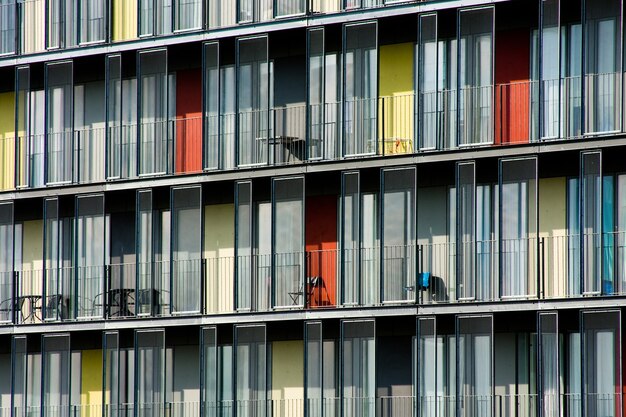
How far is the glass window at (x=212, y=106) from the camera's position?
53.9 m

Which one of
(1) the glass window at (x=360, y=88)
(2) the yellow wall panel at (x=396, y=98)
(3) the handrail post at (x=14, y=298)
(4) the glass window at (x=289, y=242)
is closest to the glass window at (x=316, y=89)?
(1) the glass window at (x=360, y=88)

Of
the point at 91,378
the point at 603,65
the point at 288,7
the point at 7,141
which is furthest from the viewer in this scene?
the point at 7,141

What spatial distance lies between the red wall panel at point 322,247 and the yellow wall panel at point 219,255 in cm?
232

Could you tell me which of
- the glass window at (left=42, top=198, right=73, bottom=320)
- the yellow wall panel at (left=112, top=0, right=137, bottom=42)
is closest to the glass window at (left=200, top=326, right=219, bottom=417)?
the glass window at (left=42, top=198, right=73, bottom=320)

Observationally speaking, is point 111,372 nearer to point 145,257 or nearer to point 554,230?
point 145,257

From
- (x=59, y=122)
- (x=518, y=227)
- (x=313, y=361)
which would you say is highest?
(x=59, y=122)

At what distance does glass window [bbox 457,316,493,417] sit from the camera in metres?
49.3

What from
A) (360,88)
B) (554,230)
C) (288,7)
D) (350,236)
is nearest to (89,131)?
(288,7)

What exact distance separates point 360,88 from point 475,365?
8.14 metres

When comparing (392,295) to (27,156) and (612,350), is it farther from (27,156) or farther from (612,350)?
(27,156)

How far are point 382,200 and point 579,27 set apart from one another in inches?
267

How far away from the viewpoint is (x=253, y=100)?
53.8 meters

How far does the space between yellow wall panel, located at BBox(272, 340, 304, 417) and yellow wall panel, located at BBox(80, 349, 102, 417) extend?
5551 millimetres

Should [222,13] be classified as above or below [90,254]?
above
